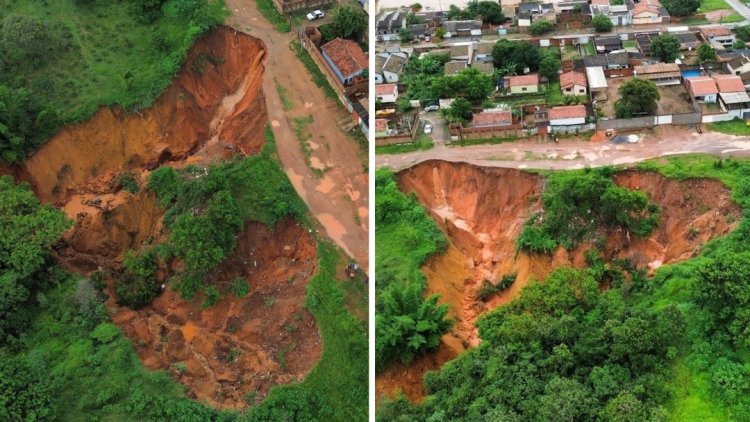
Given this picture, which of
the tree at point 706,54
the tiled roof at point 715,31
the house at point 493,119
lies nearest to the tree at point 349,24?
the house at point 493,119

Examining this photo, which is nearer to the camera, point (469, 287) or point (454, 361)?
point (454, 361)

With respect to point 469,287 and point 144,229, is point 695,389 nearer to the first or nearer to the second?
point 469,287

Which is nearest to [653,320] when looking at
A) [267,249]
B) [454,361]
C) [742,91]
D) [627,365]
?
[627,365]

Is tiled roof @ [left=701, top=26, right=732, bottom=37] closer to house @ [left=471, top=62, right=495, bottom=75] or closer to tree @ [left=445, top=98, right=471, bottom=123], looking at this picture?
house @ [left=471, top=62, right=495, bottom=75]

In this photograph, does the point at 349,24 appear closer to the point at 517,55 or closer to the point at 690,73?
the point at 517,55

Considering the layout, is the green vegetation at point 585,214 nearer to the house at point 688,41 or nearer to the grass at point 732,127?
the grass at point 732,127
